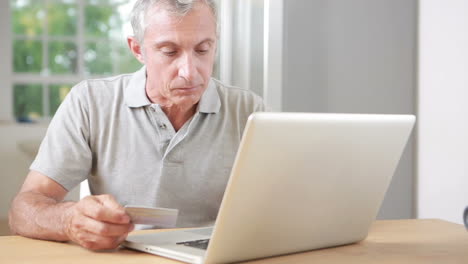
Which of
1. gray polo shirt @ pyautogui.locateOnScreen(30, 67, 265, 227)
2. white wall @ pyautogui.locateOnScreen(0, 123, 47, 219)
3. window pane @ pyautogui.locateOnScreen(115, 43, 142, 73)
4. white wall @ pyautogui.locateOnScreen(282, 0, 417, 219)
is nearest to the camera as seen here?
gray polo shirt @ pyautogui.locateOnScreen(30, 67, 265, 227)

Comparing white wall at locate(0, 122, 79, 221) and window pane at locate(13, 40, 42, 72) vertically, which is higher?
window pane at locate(13, 40, 42, 72)

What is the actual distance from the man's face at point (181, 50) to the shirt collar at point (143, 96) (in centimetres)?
9

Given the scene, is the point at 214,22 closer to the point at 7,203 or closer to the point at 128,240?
the point at 128,240

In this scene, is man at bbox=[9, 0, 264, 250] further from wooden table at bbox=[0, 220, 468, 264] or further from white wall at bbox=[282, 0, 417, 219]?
white wall at bbox=[282, 0, 417, 219]

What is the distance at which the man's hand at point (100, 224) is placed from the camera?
44.9 inches

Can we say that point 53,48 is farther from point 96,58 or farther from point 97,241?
point 97,241

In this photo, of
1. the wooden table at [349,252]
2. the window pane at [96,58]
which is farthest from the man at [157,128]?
the window pane at [96,58]

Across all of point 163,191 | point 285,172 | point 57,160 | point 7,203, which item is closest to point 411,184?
point 163,191

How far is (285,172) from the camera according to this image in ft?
3.37

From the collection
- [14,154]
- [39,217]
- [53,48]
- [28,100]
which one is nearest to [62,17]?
[53,48]

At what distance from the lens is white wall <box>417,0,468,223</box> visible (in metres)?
2.12

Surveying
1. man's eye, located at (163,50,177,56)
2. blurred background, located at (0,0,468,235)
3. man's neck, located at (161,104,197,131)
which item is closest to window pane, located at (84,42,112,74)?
blurred background, located at (0,0,468,235)

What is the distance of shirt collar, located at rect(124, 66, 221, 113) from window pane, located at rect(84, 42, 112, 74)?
10.4 feet

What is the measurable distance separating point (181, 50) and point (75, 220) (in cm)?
60
